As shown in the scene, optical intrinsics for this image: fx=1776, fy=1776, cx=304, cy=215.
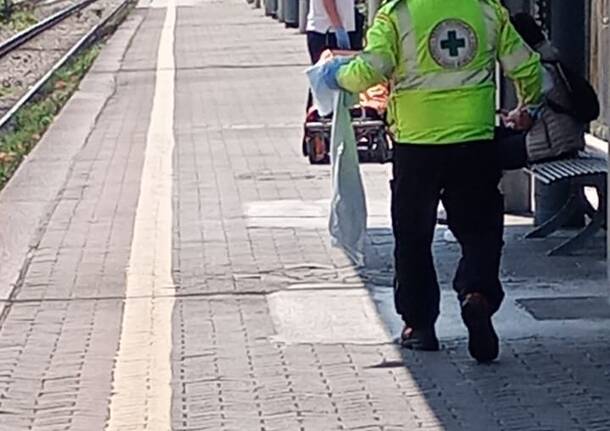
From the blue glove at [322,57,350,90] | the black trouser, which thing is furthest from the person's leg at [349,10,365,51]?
the black trouser

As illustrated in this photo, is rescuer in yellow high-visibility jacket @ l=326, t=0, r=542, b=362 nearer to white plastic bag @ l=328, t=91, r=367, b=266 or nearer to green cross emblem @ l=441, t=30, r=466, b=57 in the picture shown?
green cross emblem @ l=441, t=30, r=466, b=57

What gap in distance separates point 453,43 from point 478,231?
0.80 m

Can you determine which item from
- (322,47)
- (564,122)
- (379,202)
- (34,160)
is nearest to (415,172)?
(564,122)

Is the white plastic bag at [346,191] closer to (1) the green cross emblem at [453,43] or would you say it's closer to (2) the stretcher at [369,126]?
(2) the stretcher at [369,126]

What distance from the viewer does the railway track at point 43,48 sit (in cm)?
2417

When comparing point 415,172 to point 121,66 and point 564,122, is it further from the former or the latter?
point 121,66

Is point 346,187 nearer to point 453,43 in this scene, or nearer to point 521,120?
point 521,120

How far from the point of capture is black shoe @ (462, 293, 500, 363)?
7426 millimetres

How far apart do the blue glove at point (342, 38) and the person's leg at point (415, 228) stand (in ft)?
15.4

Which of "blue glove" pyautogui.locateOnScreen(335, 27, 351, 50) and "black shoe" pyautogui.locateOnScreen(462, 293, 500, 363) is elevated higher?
"blue glove" pyautogui.locateOnScreen(335, 27, 351, 50)

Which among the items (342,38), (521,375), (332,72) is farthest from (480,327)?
(342,38)

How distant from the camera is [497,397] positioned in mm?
6941

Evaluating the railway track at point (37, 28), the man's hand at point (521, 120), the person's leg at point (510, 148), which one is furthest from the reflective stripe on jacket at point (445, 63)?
the railway track at point (37, 28)

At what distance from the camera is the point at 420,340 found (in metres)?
7.77
